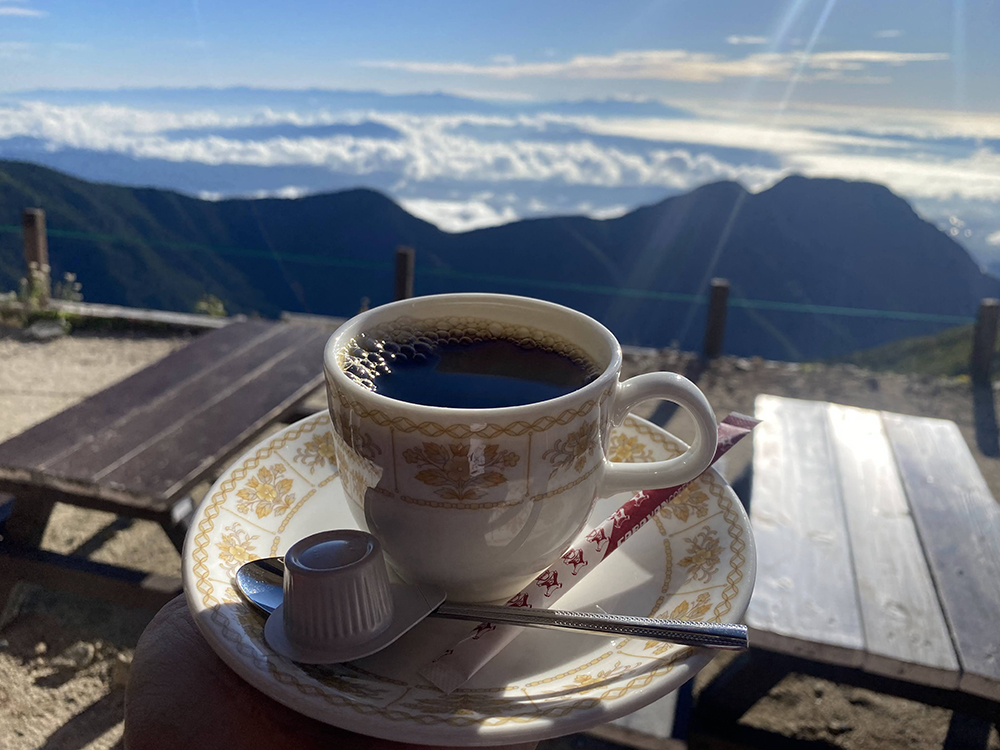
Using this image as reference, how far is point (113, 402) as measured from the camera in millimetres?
2656

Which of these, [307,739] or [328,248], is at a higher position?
[307,739]

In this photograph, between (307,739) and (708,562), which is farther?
(708,562)

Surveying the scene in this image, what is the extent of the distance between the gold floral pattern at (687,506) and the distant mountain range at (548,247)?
6.83 metres

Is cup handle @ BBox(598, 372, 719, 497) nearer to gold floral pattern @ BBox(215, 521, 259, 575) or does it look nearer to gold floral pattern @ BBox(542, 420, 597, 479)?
gold floral pattern @ BBox(542, 420, 597, 479)

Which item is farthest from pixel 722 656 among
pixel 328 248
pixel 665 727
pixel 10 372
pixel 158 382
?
pixel 328 248

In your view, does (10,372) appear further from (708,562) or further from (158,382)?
(708,562)

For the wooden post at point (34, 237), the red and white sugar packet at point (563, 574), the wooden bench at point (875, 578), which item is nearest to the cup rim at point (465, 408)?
the red and white sugar packet at point (563, 574)

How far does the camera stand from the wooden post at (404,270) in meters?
6.85

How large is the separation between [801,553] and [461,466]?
1.65m

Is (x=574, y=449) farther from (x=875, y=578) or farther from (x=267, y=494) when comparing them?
(x=875, y=578)

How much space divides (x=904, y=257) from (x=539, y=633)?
1467cm

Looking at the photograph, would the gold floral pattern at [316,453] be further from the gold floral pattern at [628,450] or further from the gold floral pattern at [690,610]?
the gold floral pattern at [690,610]

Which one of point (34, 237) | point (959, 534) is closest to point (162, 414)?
point (959, 534)

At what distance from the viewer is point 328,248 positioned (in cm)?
1600
